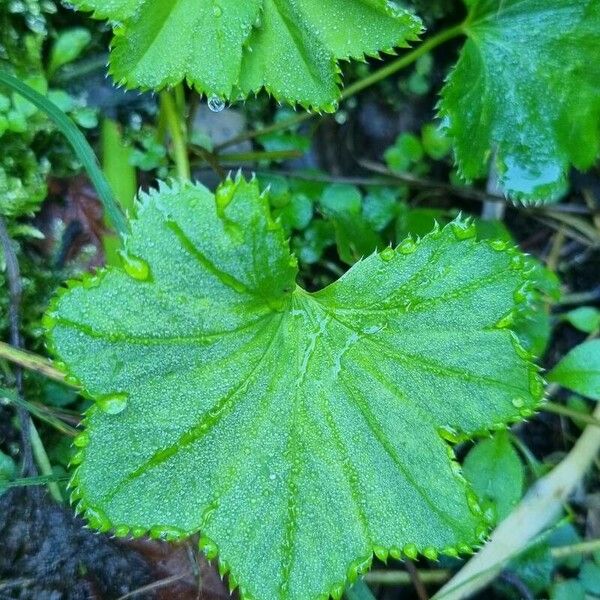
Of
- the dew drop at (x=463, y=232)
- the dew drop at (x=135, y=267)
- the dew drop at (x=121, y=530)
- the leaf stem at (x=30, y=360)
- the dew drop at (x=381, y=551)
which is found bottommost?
the dew drop at (x=121, y=530)

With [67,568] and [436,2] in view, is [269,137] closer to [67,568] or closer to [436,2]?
[436,2]

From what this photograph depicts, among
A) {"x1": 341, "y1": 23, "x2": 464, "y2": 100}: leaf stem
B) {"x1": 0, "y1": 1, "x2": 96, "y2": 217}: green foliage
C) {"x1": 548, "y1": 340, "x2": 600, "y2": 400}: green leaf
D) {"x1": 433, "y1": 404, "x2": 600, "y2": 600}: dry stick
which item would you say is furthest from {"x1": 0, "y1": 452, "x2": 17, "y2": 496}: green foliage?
{"x1": 548, "y1": 340, "x2": 600, "y2": 400}: green leaf

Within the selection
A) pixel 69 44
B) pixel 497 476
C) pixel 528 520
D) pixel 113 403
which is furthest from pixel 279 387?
pixel 69 44

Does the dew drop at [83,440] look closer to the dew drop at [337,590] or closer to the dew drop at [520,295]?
the dew drop at [337,590]

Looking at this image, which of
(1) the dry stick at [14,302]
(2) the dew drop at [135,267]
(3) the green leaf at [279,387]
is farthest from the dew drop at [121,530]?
(2) the dew drop at [135,267]

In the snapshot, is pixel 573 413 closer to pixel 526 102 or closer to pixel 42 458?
pixel 526 102

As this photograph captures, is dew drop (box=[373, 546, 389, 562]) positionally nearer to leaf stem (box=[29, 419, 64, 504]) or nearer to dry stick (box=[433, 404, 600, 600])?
dry stick (box=[433, 404, 600, 600])

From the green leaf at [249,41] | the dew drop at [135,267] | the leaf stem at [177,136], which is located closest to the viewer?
the dew drop at [135,267]

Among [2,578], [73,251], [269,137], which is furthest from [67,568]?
[269,137]
